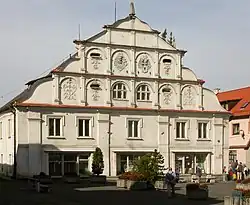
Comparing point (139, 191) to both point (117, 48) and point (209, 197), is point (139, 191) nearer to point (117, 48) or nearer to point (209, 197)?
point (209, 197)

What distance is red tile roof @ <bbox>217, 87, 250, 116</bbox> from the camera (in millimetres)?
57312

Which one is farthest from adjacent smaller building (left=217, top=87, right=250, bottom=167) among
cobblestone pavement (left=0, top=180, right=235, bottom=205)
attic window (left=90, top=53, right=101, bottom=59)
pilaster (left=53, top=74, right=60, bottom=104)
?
cobblestone pavement (left=0, top=180, right=235, bottom=205)

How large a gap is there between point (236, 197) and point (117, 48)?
2954 centimetres

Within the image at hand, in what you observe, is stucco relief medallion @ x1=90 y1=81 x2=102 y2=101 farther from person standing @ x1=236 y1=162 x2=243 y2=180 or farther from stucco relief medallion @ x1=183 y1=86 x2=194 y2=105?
person standing @ x1=236 y1=162 x2=243 y2=180

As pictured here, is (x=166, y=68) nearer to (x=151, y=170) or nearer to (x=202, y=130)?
(x=202, y=130)

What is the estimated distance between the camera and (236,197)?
20.6 metres

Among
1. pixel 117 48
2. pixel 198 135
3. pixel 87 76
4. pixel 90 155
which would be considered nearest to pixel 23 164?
pixel 90 155

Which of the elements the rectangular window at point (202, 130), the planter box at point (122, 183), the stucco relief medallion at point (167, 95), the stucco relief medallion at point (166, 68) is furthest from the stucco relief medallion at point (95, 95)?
the planter box at point (122, 183)

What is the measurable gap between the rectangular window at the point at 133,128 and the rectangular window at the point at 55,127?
691cm

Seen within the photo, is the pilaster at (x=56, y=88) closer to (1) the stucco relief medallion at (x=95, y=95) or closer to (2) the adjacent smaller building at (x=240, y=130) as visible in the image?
(1) the stucco relief medallion at (x=95, y=95)

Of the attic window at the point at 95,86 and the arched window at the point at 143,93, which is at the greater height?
the attic window at the point at 95,86

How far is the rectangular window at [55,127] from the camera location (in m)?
45.1

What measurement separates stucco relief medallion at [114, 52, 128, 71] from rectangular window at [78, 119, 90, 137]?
591 centimetres

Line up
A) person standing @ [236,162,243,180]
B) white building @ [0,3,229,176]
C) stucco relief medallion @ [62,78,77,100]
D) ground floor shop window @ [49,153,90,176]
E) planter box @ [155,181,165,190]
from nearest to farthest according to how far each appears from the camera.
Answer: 1. planter box @ [155,181,165,190]
2. person standing @ [236,162,243,180]
3. white building @ [0,3,229,176]
4. ground floor shop window @ [49,153,90,176]
5. stucco relief medallion @ [62,78,77,100]
